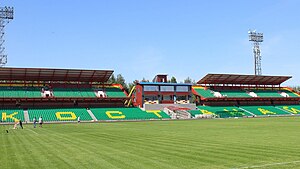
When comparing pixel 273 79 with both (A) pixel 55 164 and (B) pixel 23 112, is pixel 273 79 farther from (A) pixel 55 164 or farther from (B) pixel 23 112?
(A) pixel 55 164

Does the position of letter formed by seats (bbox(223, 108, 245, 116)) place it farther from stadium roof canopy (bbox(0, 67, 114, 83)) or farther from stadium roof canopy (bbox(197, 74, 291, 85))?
stadium roof canopy (bbox(0, 67, 114, 83))

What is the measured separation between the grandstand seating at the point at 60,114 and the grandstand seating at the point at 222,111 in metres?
29.4

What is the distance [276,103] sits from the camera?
108 m

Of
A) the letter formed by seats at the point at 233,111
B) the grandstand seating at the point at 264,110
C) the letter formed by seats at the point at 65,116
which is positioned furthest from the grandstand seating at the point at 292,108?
the letter formed by seats at the point at 65,116

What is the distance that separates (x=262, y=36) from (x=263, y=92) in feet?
62.4

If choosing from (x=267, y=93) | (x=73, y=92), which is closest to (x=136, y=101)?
(x=73, y=92)

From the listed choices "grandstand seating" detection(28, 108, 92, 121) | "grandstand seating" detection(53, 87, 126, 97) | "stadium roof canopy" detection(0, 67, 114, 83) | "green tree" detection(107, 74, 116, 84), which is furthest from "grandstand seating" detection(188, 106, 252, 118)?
"green tree" detection(107, 74, 116, 84)

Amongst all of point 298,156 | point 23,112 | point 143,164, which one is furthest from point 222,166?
point 23,112

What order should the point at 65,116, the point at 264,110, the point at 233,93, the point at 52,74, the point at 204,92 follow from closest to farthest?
the point at 65,116, the point at 52,74, the point at 264,110, the point at 204,92, the point at 233,93

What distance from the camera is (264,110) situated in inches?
3777

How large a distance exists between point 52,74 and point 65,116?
48.4 feet

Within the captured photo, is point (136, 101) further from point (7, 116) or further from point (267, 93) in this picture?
point (267, 93)

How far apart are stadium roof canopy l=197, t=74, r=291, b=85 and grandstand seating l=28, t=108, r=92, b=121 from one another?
1624 inches

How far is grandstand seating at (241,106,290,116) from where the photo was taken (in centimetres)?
9297
